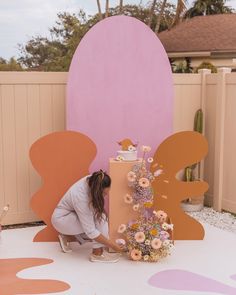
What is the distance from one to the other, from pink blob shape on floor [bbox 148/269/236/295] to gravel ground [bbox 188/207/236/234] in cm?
184

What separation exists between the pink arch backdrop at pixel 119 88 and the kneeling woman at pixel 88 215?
0.99 m

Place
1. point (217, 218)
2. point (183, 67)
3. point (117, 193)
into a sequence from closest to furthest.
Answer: point (117, 193), point (217, 218), point (183, 67)

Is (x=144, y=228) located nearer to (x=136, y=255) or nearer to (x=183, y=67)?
(x=136, y=255)

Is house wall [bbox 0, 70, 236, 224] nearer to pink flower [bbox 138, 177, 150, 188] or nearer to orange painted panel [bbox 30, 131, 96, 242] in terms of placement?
orange painted panel [bbox 30, 131, 96, 242]

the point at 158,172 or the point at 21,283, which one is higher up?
the point at 158,172

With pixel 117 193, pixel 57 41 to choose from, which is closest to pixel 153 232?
pixel 117 193

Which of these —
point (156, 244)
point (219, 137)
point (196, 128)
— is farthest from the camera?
point (196, 128)

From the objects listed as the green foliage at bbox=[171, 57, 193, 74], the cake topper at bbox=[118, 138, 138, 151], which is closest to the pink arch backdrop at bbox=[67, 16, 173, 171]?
the cake topper at bbox=[118, 138, 138, 151]

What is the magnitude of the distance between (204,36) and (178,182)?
14.8 m

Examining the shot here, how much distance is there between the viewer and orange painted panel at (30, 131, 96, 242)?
545 cm

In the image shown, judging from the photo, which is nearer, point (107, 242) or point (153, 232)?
point (107, 242)

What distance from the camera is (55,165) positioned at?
549 centimetres

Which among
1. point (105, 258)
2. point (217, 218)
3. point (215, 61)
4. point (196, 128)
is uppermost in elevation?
point (215, 61)

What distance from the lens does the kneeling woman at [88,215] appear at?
4.66 m
